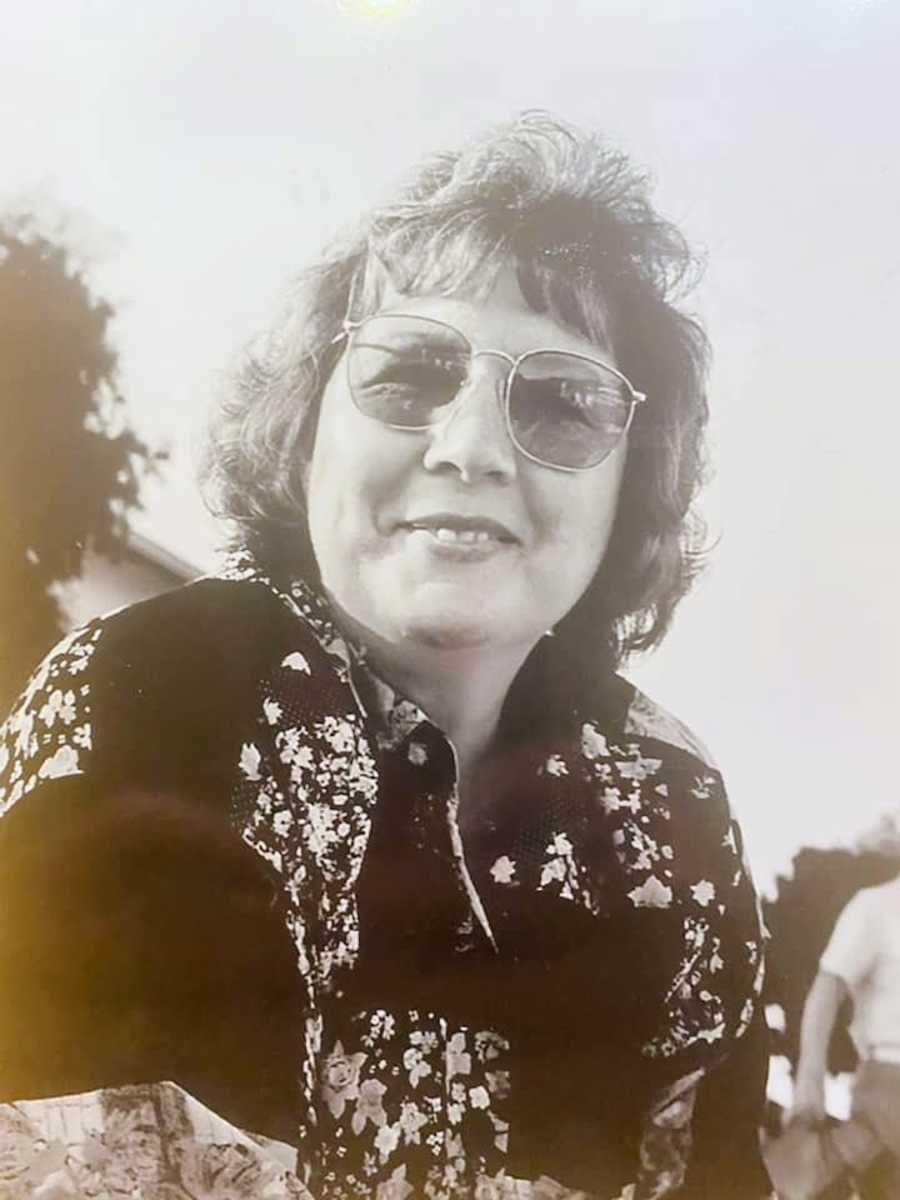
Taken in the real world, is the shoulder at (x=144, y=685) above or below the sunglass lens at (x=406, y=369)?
below

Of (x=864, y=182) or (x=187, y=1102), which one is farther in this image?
(x=864, y=182)

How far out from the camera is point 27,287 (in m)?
1.21

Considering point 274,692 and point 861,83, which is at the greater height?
point 861,83

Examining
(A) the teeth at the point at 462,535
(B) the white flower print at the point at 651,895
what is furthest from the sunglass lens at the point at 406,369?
(B) the white flower print at the point at 651,895

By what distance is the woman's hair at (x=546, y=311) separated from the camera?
1191mm

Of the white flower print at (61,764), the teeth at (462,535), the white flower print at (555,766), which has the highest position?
the teeth at (462,535)

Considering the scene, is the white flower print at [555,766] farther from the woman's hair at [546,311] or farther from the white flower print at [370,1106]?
the white flower print at [370,1106]

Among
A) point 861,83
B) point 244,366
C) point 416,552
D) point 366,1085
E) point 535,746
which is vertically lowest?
point 366,1085

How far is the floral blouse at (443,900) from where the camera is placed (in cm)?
112

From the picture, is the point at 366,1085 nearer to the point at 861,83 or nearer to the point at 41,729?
the point at 41,729

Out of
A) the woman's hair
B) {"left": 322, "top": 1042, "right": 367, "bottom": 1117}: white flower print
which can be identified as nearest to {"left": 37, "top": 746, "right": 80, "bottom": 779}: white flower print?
the woman's hair

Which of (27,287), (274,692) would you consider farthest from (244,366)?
(274,692)

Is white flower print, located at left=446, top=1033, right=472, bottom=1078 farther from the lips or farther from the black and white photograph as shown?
the lips

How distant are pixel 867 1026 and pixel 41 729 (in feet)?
3.02
